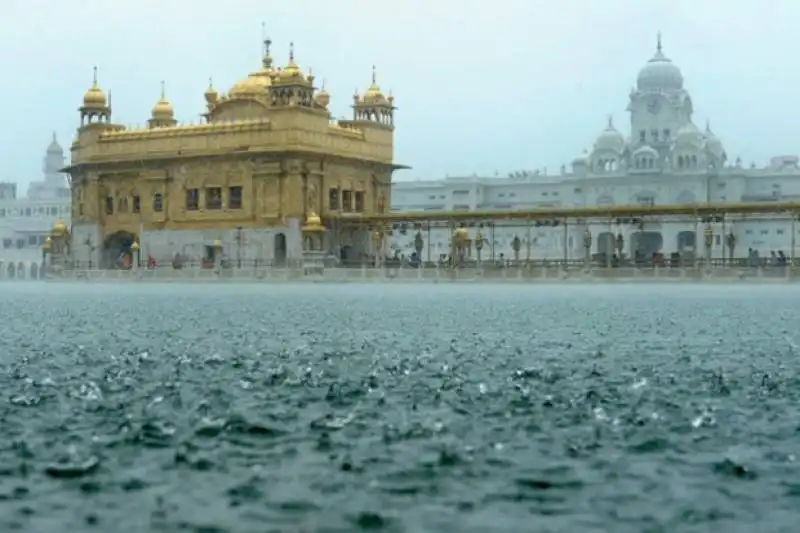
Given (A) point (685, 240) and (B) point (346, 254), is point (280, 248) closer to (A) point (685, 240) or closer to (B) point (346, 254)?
(B) point (346, 254)

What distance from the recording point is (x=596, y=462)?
13945mm

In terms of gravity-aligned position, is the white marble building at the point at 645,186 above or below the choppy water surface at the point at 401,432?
above

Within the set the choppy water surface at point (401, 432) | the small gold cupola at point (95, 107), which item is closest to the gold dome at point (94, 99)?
the small gold cupola at point (95, 107)

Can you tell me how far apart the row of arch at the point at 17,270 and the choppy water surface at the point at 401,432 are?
10857cm

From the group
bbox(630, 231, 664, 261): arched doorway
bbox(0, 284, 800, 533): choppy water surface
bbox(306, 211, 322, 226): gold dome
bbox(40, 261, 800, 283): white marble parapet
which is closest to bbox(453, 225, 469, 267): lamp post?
bbox(40, 261, 800, 283): white marble parapet

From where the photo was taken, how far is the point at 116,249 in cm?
9538

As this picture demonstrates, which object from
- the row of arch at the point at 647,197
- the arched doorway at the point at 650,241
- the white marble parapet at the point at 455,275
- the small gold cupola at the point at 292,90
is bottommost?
the white marble parapet at the point at 455,275

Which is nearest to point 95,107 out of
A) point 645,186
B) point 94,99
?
point 94,99

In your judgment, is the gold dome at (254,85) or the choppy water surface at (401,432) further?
the gold dome at (254,85)

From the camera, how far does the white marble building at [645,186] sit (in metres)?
117

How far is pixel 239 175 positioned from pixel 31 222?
A: 72.5m

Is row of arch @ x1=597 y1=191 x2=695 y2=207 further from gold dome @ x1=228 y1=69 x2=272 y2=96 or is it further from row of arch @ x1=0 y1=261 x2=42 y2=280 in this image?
row of arch @ x1=0 y1=261 x2=42 y2=280

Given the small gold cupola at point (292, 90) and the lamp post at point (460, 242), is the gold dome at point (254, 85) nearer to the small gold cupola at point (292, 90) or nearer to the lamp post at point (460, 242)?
the small gold cupola at point (292, 90)

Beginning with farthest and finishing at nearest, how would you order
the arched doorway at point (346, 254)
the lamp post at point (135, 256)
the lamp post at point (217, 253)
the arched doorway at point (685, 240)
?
the arched doorway at point (685, 240) < the arched doorway at point (346, 254) < the lamp post at point (135, 256) < the lamp post at point (217, 253)
